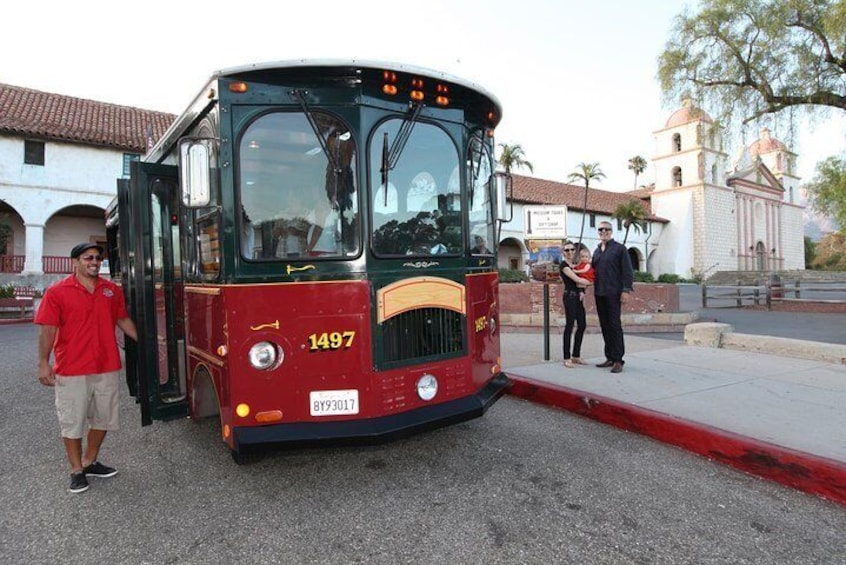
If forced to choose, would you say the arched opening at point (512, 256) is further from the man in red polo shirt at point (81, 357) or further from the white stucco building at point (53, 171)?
the man in red polo shirt at point (81, 357)

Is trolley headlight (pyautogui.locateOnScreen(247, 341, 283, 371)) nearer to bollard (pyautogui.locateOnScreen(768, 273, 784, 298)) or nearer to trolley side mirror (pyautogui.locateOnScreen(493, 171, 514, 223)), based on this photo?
trolley side mirror (pyautogui.locateOnScreen(493, 171, 514, 223))

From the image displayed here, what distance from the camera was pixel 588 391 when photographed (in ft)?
18.8

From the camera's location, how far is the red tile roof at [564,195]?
37.9 metres

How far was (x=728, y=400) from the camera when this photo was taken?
5.29 meters

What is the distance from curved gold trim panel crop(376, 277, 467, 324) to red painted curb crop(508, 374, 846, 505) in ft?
6.74

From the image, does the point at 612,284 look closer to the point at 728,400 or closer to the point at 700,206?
the point at 728,400

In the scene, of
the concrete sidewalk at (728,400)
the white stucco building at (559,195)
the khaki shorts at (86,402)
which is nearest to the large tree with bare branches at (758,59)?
the white stucco building at (559,195)

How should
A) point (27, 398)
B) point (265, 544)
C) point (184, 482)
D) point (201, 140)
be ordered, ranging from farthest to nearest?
point (27, 398) → point (184, 482) → point (201, 140) → point (265, 544)

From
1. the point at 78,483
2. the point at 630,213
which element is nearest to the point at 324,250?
the point at 78,483

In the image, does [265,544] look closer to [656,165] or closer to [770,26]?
[770,26]

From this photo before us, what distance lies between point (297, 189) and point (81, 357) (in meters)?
1.91

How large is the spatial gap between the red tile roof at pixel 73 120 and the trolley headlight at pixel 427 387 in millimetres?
21339

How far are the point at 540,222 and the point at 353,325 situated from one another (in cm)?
452

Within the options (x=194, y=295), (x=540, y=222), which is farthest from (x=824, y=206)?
(x=194, y=295)
